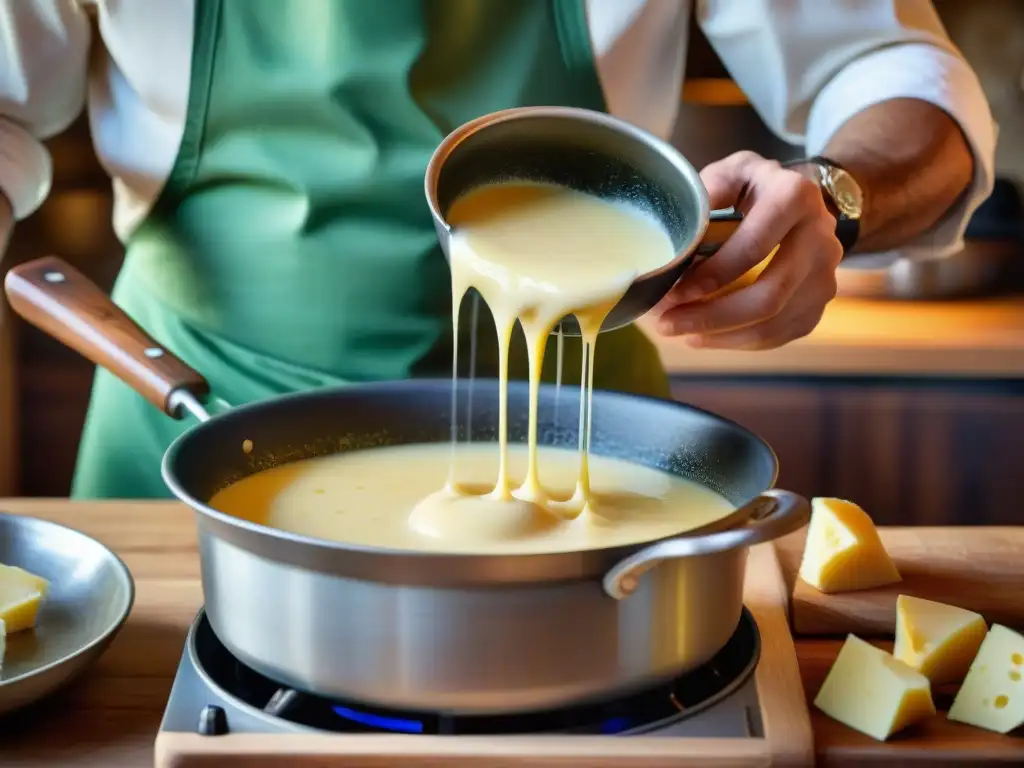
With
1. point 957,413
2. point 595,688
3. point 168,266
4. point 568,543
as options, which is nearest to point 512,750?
point 595,688

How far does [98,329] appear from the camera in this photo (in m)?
1.02

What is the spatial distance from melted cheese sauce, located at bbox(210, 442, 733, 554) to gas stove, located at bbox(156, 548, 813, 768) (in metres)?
0.11

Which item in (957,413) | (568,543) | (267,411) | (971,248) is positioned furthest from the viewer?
(971,248)

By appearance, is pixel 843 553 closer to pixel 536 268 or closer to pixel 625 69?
pixel 536 268

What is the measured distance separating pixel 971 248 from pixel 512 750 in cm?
198

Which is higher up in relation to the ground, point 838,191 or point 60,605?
point 838,191

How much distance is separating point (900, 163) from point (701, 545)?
26.5 inches

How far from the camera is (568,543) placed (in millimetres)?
870

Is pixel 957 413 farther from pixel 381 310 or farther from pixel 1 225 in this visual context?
pixel 1 225

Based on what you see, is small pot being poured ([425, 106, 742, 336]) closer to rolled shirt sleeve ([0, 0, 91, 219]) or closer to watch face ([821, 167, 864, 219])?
watch face ([821, 167, 864, 219])

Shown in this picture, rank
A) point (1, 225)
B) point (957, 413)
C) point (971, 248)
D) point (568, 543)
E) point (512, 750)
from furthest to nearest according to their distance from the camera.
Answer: point (971, 248) → point (957, 413) → point (1, 225) → point (568, 543) → point (512, 750)

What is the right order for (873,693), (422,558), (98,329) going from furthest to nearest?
(98,329), (873,693), (422,558)

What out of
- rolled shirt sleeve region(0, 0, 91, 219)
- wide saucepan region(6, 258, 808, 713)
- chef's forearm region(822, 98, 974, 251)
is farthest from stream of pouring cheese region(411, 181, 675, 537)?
rolled shirt sleeve region(0, 0, 91, 219)

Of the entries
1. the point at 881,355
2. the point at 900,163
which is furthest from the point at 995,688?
the point at 881,355
